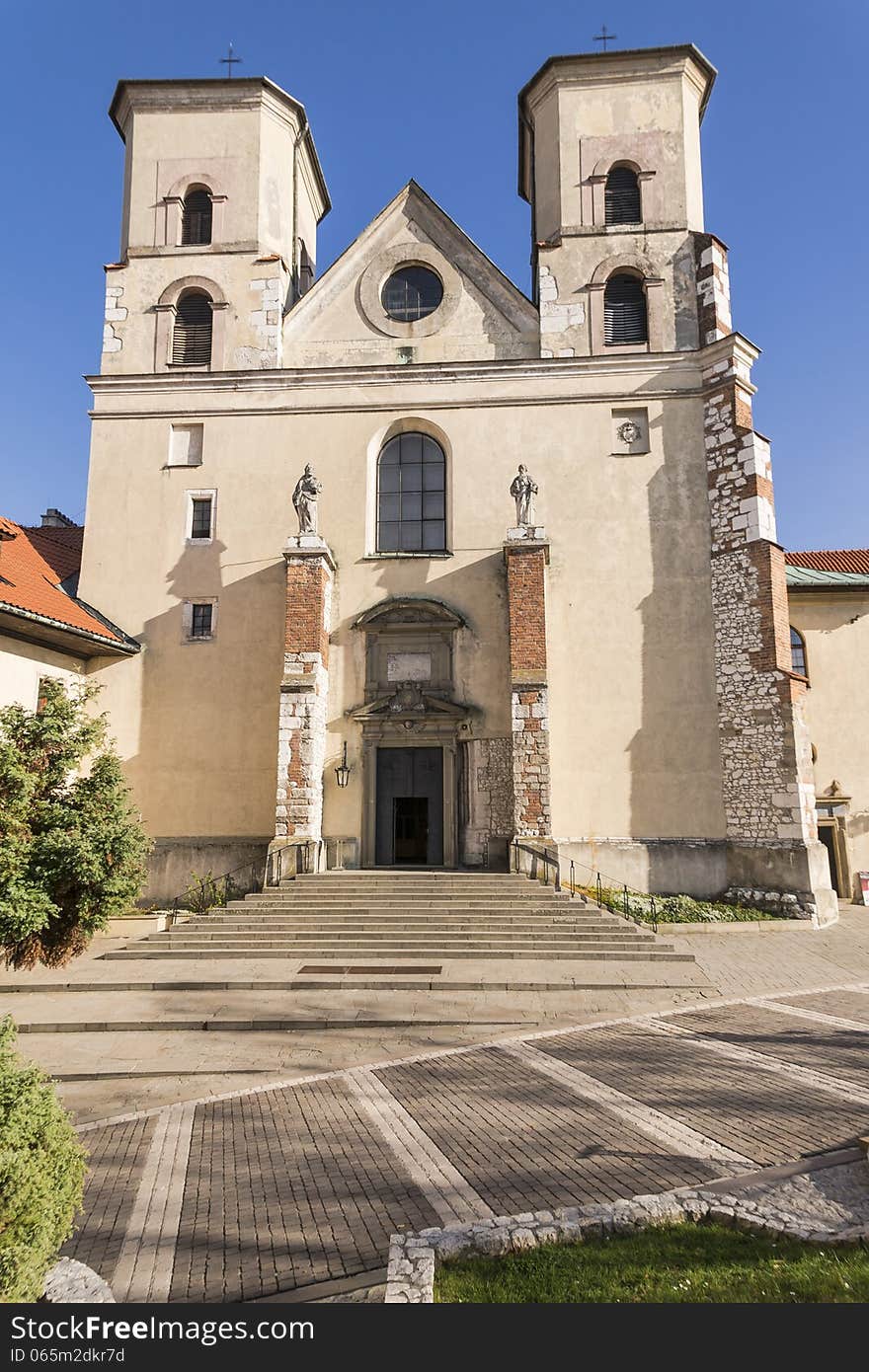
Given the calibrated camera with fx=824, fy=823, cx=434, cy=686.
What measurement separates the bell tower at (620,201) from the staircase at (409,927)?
1428 centimetres

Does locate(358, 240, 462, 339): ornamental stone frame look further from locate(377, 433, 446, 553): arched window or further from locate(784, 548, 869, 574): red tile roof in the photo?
locate(784, 548, 869, 574): red tile roof

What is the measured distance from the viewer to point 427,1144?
658 cm

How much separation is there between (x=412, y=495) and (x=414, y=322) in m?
4.99

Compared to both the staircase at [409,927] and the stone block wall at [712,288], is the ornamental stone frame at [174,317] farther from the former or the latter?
the staircase at [409,927]

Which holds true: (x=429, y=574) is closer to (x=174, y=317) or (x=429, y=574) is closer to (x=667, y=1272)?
(x=174, y=317)

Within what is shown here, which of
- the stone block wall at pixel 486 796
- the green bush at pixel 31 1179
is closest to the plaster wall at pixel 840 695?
the stone block wall at pixel 486 796

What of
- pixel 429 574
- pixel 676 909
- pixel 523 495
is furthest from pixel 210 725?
pixel 676 909

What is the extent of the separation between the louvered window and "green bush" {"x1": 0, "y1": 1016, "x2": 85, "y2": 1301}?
21934mm

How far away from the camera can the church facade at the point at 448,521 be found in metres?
19.4

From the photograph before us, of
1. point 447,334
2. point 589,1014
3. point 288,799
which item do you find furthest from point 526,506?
point 589,1014

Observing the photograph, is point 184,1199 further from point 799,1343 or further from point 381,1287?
point 799,1343

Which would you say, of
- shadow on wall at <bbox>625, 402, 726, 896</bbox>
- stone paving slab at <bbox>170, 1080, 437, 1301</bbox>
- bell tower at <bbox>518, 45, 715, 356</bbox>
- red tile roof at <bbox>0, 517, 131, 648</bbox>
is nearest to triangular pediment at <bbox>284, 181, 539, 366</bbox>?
bell tower at <bbox>518, 45, 715, 356</bbox>

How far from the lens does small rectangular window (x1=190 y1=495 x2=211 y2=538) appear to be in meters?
21.7

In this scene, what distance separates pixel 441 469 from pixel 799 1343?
20.5 metres
